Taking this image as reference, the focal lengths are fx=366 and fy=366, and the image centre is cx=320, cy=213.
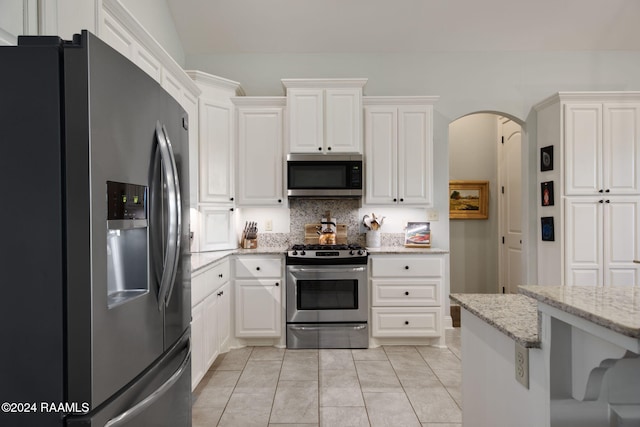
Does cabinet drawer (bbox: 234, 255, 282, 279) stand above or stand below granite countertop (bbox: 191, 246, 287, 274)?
below

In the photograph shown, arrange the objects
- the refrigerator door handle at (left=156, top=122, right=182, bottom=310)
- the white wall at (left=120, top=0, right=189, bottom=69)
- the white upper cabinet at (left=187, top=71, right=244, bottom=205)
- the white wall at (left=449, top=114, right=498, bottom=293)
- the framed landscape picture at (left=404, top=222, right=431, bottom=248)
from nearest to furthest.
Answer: the refrigerator door handle at (left=156, top=122, right=182, bottom=310) → the white wall at (left=120, top=0, right=189, bottom=69) → the white upper cabinet at (left=187, top=71, right=244, bottom=205) → the framed landscape picture at (left=404, top=222, right=431, bottom=248) → the white wall at (left=449, top=114, right=498, bottom=293)

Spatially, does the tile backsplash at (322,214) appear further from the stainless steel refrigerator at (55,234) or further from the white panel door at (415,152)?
the stainless steel refrigerator at (55,234)

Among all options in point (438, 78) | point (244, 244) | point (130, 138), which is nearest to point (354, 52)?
point (438, 78)

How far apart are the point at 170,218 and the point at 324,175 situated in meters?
2.43

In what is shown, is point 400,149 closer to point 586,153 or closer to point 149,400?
point 586,153

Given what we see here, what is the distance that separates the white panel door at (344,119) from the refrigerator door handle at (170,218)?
2375mm

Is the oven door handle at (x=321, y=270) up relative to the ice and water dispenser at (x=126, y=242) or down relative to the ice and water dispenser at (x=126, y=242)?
down

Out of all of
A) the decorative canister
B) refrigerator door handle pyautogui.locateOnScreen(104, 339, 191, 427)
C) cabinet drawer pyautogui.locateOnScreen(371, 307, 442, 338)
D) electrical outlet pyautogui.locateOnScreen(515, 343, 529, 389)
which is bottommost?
cabinet drawer pyautogui.locateOnScreen(371, 307, 442, 338)

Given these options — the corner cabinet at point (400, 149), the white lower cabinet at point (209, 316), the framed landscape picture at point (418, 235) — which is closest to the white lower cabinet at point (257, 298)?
the white lower cabinet at point (209, 316)

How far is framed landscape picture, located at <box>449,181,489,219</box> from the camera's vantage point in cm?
518

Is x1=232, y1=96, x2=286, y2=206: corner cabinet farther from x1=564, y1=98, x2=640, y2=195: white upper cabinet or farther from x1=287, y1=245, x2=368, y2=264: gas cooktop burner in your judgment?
x1=564, y1=98, x2=640, y2=195: white upper cabinet

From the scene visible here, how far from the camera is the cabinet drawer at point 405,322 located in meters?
3.45

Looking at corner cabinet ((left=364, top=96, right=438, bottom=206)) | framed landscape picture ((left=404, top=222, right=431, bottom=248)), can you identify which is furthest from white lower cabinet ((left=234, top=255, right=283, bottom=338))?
framed landscape picture ((left=404, top=222, right=431, bottom=248))

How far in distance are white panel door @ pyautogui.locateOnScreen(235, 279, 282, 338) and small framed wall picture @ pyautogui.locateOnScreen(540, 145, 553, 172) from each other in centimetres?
306
